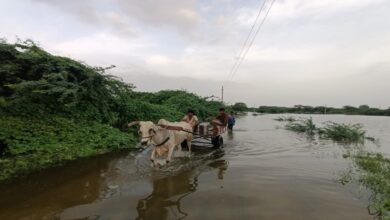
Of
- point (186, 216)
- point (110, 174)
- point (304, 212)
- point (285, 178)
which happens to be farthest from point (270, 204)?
point (110, 174)

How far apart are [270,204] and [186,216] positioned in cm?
180

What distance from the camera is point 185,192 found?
7.54 metres

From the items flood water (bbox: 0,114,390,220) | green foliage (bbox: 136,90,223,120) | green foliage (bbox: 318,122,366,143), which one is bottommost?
flood water (bbox: 0,114,390,220)

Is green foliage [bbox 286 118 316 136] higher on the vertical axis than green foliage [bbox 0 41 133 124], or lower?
lower

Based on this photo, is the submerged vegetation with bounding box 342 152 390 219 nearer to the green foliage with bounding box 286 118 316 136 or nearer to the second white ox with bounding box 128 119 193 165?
the second white ox with bounding box 128 119 193 165

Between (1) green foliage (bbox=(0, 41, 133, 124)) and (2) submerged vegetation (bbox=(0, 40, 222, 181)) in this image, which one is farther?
(1) green foliage (bbox=(0, 41, 133, 124))

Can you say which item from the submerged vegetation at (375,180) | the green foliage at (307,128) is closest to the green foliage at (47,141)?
the submerged vegetation at (375,180)

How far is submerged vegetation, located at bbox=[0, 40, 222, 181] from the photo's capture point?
10.6 m

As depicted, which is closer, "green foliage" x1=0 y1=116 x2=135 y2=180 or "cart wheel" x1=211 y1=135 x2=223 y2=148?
"green foliage" x1=0 y1=116 x2=135 y2=180

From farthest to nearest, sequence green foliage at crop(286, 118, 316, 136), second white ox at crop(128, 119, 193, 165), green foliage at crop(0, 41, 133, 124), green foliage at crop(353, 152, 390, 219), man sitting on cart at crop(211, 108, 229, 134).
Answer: green foliage at crop(286, 118, 316, 136) → man sitting on cart at crop(211, 108, 229, 134) → green foliage at crop(0, 41, 133, 124) → second white ox at crop(128, 119, 193, 165) → green foliage at crop(353, 152, 390, 219)

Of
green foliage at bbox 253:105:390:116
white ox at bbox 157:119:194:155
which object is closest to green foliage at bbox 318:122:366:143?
white ox at bbox 157:119:194:155

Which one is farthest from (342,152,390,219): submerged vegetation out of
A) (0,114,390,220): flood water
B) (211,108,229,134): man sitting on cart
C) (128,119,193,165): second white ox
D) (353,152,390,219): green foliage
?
(211,108,229,134): man sitting on cart

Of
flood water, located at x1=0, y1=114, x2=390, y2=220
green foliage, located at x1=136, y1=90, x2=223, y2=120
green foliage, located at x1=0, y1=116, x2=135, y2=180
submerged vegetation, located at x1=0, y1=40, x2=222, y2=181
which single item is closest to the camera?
flood water, located at x1=0, y1=114, x2=390, y2=220

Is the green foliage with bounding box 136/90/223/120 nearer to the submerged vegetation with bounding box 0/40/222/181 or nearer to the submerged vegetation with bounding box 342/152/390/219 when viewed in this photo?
the submerged vegetation with bounding box 0/40/222/181
